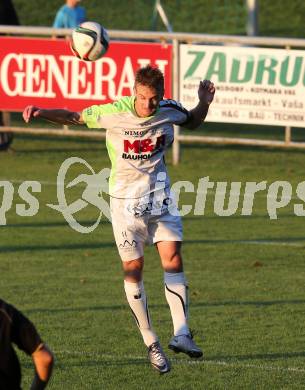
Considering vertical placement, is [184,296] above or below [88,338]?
above

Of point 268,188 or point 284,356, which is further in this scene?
point 268,188

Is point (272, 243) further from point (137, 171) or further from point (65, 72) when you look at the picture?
point (65, 72)

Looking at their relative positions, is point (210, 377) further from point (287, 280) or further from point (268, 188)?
point (268, 188)

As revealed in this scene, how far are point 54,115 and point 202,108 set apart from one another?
Answer: 1.21m

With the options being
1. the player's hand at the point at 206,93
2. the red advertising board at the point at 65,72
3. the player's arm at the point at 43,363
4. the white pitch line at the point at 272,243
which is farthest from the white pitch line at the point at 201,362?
the red advertising board at the point at 65,72

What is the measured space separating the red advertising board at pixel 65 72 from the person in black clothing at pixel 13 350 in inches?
558

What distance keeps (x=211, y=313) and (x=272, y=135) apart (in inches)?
517

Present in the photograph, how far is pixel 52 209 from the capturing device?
17203 mm

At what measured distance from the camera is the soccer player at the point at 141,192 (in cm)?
952

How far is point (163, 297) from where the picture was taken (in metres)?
12.4

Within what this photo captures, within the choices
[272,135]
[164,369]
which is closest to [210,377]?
[164,369]

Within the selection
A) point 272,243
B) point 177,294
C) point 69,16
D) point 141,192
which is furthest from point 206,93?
point 69,16

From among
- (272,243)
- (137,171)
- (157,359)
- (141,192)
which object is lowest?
Result: (272,243)

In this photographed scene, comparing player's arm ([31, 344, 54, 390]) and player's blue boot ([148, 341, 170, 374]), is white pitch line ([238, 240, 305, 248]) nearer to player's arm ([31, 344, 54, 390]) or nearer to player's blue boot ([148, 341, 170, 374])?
player's blue boot ([148, 341, 170, 374])
